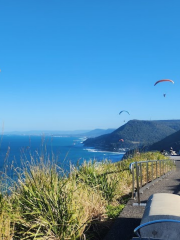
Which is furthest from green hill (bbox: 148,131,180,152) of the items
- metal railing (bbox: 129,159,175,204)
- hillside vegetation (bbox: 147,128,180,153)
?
metal railing (bbox: 129,159,175,204)

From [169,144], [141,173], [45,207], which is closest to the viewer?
[45,207]

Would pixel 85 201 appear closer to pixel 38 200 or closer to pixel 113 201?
pixel 38 200

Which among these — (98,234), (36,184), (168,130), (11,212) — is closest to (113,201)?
(98,234)

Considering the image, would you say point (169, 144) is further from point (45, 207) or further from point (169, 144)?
point (45, 207)

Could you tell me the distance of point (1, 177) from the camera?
4.94 metres

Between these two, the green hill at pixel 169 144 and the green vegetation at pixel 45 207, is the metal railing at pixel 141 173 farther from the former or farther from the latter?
the green hill at pixel 169 144

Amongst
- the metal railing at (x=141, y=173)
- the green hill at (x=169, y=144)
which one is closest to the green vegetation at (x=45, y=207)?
the metal railing at (x=141, y=173)

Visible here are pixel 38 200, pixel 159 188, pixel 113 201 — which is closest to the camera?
pixel 38 200

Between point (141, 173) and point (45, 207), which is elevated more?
point (141, 173)

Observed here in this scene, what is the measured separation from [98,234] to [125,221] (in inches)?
27.9

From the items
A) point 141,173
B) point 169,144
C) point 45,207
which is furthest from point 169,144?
point 45,207

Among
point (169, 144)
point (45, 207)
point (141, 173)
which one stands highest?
point (141, 173)

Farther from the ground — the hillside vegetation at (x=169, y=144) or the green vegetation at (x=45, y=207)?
the green vegetation at (x=45, y=207)

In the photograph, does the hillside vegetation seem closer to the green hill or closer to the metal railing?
the green hill
